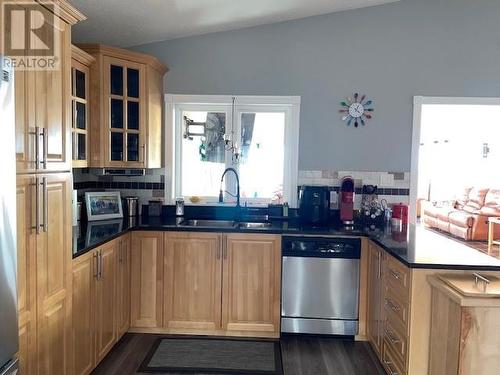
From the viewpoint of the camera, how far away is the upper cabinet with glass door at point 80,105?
2852 mm

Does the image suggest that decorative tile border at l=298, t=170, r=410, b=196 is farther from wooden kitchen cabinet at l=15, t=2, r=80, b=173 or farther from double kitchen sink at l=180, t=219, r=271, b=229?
wooden kitchen cabinet at l=15, t=2, r=80, b=173

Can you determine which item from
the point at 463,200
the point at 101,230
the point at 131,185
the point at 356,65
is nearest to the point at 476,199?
the point at 463,200

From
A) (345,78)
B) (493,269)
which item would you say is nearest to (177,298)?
(493,269)

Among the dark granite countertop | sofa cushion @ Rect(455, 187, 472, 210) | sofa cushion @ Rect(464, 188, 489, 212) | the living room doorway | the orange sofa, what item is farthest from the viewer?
sofa cushion @ Rect(455, 187, 472, 210)

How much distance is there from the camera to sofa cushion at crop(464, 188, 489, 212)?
730 centimetres

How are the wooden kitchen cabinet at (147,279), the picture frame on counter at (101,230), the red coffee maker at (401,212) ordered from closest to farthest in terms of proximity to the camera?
the picture frame on counter at (101,230)
the wooden kitchen cabinet at (147,279)
the red coffee maker at (401,212)


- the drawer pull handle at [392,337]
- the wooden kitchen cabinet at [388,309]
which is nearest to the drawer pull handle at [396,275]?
the wooden kitchen cabinet at [388,309]

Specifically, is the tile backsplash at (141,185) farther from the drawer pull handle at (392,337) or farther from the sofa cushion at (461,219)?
the sofa cushion at (461,219)

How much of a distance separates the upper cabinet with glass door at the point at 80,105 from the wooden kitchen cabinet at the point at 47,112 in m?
0.79

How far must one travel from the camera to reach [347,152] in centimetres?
373

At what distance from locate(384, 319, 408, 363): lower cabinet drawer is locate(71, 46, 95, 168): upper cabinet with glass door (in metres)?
2.45

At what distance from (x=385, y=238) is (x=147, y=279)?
1.90m

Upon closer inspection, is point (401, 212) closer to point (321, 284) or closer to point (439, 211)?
point (321, 284)

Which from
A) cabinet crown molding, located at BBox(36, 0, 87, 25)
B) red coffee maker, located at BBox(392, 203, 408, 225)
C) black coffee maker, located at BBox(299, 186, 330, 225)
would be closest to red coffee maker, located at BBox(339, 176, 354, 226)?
black coffee maker, located at BBox(299, 186, 330, 225)
